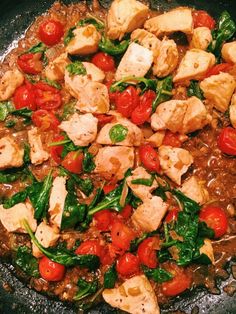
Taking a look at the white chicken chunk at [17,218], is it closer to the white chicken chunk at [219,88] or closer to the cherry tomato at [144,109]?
the cherry tomato at [144,109]

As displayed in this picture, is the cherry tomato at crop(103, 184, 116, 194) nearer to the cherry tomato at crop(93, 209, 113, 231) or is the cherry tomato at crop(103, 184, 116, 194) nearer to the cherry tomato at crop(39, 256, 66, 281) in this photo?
the cherry tomato at crop(93, 209, 113, 231)

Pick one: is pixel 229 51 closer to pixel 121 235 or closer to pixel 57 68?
pixel 57 68

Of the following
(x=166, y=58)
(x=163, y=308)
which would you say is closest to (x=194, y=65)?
(x=166, y=58)

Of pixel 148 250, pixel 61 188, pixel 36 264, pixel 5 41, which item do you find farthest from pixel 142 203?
pixel 5 41

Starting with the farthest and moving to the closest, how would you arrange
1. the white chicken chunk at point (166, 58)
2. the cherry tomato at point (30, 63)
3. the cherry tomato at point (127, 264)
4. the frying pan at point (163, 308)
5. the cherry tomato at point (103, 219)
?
the cherry tomato at point (30, 63), the white chicken chunk at point (166, 58), the frying pan at point (163, 308), the cherry tomato at point (103, 219), the cherry tomato at point (127, 264)

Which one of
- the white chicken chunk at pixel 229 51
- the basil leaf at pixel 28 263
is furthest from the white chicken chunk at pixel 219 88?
the basil leaf at pixel 28 263

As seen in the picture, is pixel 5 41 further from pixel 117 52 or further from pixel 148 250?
pixel 148 250

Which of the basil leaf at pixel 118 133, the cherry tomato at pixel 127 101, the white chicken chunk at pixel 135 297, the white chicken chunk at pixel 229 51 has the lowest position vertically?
the white chicken chunk at pixel 135 297
